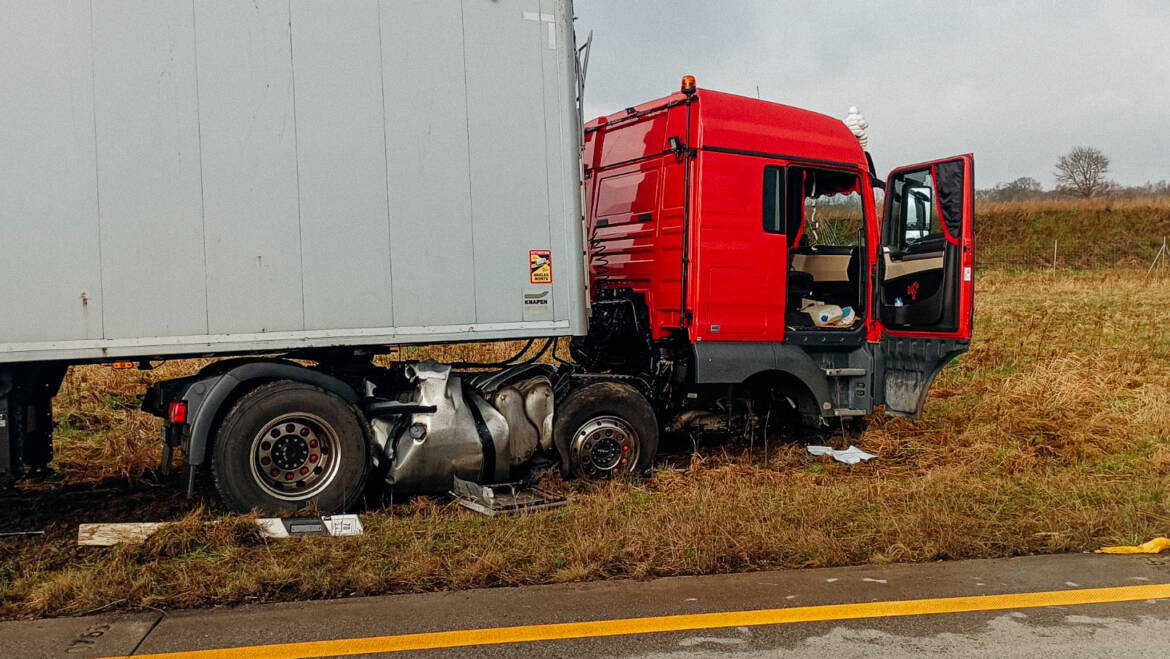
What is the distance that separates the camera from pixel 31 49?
4953mm

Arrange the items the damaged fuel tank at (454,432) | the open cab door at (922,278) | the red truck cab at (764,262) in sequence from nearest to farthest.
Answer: the damaged fuel tank at (454,432) → the red truck cab at (764,262) → the open cab door at (922,278)

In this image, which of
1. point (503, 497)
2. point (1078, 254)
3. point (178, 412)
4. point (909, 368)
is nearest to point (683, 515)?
point (503, 497)

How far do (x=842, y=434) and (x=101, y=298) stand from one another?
5.92 metres

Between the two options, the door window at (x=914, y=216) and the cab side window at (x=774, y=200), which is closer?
the cab side window at (x=774, y=200)

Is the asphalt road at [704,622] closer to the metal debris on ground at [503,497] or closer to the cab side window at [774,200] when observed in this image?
the metal debris on ground at [503,497]

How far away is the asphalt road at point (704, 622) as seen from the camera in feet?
11.2

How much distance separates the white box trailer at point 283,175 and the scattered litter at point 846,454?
2636 mm

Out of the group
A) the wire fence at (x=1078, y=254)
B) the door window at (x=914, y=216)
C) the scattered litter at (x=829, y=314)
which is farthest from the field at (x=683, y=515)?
the wire fence at (x=1078, y=254)

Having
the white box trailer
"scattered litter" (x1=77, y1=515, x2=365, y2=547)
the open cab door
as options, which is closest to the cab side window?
the open cab door

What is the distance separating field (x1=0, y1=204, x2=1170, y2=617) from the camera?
4.27 m

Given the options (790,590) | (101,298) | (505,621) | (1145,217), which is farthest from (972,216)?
(1145,217)

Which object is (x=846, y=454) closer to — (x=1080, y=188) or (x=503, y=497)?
(x=503, y=497)

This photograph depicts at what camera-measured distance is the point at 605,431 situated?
6418 millimetres

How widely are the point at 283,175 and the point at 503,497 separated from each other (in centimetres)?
236
